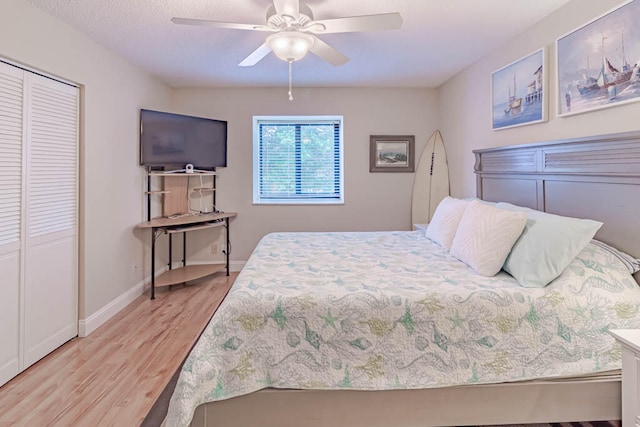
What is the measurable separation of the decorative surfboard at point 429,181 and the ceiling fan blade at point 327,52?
217cm

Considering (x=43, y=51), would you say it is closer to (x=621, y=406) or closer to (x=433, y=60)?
(x=433, y=60)

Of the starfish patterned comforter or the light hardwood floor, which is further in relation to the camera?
the light hardwood floor

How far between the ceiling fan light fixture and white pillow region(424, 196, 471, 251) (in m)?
1.56

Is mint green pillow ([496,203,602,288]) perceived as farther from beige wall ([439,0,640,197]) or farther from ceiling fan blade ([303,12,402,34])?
ceiling fan blade ([303,12,402,34])

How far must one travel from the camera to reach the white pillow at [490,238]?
73.6 inches

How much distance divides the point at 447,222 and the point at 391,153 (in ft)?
6.40

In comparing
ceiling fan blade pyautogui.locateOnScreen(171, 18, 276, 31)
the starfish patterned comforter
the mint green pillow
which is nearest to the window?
ceiling fan blade pyautogui.locateOnScreen(171, 18, 276, 31)

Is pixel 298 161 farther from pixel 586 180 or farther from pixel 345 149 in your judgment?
pixel 586 180

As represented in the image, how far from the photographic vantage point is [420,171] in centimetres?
437

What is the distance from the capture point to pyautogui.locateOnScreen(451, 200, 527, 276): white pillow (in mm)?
1870

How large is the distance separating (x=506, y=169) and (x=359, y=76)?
1902 mm

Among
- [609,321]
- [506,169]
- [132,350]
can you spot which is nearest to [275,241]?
[132,350]

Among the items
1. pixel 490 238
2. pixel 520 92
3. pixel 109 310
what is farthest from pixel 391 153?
pixel 109 310

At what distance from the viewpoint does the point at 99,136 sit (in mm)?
2934
